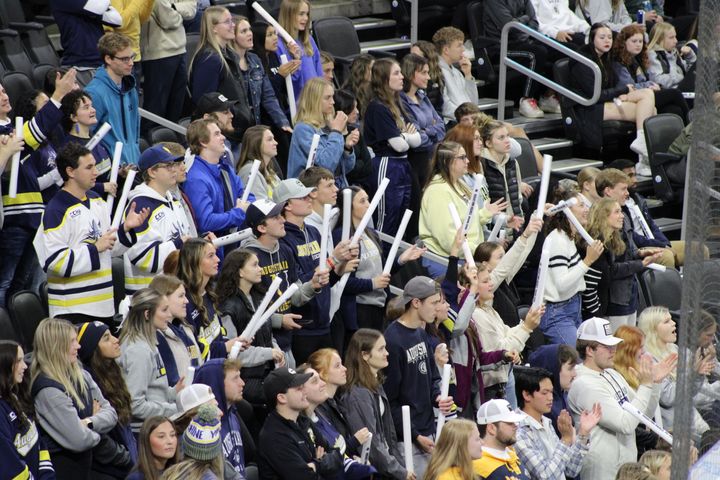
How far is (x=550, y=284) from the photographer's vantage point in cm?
873

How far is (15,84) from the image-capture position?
28.9ft

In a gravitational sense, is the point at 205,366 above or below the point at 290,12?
below

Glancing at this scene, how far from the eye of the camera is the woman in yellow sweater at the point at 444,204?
8.64 metres

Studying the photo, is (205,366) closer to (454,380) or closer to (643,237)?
(454,380)

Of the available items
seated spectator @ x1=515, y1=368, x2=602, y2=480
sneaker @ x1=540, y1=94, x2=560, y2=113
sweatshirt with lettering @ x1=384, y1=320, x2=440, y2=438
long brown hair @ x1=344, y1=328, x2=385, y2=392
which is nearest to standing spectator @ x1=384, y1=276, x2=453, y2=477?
sweatshirt with lettering @ x1=384, y1=320, x2=440, y2=438

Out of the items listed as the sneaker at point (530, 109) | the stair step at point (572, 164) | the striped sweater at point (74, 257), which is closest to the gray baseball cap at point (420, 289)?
the striped sweater at point (74, 257)

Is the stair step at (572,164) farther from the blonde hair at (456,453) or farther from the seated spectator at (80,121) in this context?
the blonde hair at (456,453)

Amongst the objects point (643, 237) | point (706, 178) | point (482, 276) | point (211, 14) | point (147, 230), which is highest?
point (706, 178)

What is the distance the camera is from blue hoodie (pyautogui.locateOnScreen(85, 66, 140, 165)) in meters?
8.30

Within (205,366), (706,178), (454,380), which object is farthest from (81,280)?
(706,178)

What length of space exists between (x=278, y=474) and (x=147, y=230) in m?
1.66

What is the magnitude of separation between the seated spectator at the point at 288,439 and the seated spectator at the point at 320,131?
275 centimetres

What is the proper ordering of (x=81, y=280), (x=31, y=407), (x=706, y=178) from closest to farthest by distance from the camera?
(x=706, y=178), (x=31, y=407), (x=81, y=280)

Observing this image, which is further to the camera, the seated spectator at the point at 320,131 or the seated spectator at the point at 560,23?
the seated spectator at the point at 560,23
